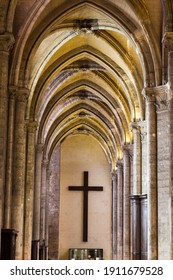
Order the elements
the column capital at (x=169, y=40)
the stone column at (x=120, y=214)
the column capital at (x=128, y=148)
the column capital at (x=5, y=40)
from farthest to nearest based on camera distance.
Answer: the stone column at (x=120, y=214) < the column capital at (x=128, y=148) < the column capital at (x=169, y=40) < the column capital at (x=5, y=40)

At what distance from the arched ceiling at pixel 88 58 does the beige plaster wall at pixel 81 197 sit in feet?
24.7

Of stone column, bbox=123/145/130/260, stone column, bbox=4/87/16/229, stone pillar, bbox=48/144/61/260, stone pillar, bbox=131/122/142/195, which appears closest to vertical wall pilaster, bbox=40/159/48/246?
stone column, bbox=123/145/130/260

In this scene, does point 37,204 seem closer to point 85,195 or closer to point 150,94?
point 150,94

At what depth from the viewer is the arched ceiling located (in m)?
19.6

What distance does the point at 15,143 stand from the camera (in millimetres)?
19688

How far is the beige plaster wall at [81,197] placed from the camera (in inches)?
1722

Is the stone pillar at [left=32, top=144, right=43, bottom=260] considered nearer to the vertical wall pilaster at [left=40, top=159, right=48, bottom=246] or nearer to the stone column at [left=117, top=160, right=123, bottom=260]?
the vertical wall pilaster at [left=40, top=159, right=48, bottom=246]

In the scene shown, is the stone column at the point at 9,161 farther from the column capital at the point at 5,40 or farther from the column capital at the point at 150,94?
the column capital at the point at 150,94

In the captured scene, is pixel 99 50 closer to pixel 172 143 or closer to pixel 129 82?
pixel 129 82

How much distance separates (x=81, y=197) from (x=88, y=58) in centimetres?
1870

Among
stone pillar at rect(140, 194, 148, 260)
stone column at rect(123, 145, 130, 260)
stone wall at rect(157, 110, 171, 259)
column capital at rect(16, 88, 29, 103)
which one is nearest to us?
stone wall at rect(157, 110, 171, 259)

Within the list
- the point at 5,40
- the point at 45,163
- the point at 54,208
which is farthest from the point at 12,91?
the point at 54,208

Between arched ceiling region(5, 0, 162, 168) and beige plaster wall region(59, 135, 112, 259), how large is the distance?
7.54m

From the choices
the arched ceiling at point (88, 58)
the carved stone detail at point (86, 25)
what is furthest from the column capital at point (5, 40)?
the carved stone detail at point (86, 25)
